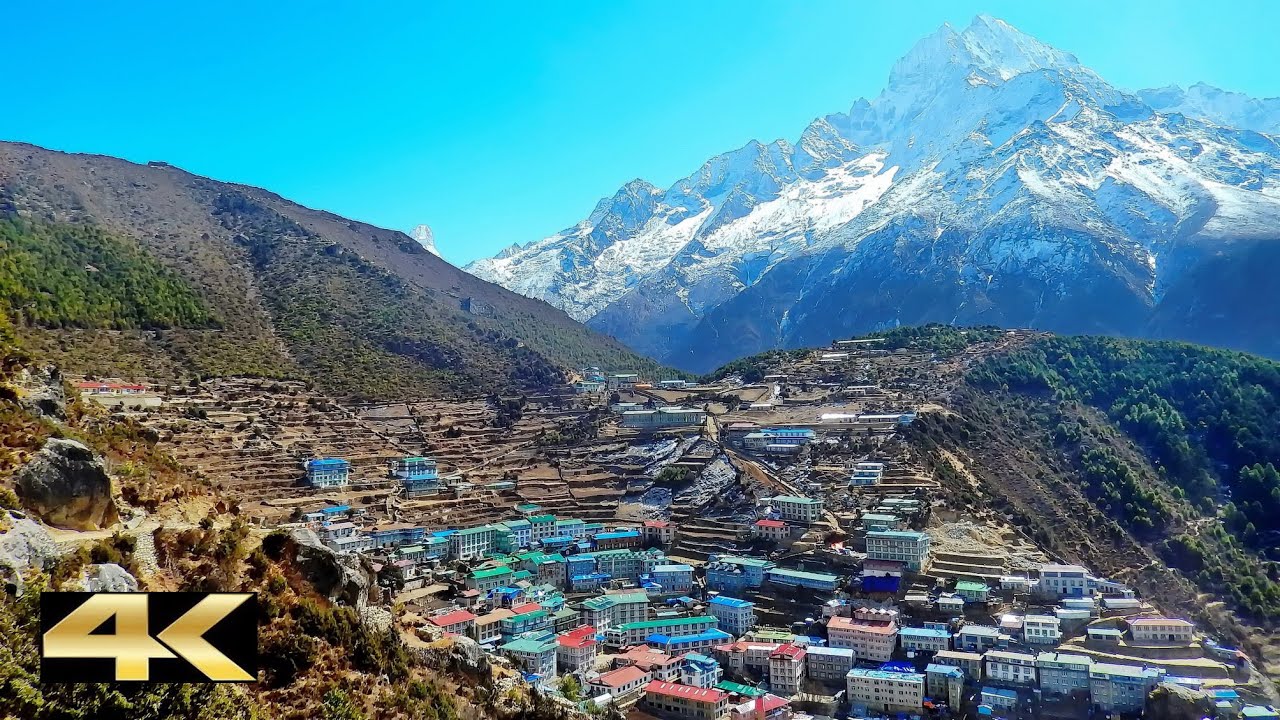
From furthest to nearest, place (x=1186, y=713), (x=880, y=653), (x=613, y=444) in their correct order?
(x=613, y=444) → (x=880, y=653) → (x=1186, y=713)

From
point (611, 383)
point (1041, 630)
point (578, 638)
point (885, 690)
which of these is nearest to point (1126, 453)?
point (1041, 630)

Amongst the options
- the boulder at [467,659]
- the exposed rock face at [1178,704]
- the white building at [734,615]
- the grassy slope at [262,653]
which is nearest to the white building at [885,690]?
the white building at [734,615]

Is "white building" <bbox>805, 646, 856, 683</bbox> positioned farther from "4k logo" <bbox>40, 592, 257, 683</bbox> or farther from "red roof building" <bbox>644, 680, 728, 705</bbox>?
"4k logo" <bbox>40, 592, 257, 683</bbox>

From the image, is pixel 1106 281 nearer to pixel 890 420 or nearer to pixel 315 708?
pixel 890 420

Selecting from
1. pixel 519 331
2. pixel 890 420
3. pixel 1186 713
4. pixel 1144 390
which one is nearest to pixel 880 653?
pixel 1186 713

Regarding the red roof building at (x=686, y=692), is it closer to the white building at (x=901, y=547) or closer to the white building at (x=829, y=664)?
the white building at (x=829, y=664)
